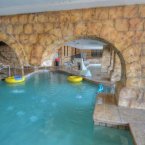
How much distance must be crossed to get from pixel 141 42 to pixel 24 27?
84.1 inches

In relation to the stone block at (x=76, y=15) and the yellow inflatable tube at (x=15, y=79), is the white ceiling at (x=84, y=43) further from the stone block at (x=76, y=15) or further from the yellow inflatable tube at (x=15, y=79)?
the stone block at (x=76, y=15)

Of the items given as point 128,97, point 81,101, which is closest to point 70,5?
point 128,97

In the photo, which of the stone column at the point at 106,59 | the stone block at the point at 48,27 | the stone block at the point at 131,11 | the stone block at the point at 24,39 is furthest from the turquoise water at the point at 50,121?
the stone column at the point at 106,59

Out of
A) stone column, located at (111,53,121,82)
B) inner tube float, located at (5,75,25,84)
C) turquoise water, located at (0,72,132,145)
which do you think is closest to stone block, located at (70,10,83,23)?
turquoise water, located at (0,72,132,145)

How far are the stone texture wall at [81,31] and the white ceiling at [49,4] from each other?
0.10m

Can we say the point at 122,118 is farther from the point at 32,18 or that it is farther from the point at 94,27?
the point at 32,18

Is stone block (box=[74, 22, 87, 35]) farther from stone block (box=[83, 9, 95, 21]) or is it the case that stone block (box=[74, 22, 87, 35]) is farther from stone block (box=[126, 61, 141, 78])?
stone block (box=[126, 61, 141, 78])

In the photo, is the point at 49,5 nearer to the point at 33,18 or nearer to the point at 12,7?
the point at 33,18

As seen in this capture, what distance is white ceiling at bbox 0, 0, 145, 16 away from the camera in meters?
2.64

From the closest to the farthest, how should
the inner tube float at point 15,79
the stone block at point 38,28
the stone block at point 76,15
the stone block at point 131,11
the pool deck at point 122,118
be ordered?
the pool deck at point 122,118 → the stone block at point 131,11 → the stone block at point 76,15 → the stone block at point 38,28 → the inner tube float at point 15,79

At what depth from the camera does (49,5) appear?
108 inches

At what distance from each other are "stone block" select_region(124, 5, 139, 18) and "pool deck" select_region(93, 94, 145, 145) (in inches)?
69.8

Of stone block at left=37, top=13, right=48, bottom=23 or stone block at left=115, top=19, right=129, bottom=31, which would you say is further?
stone block at left=37, top=13, right=48, bottom=23

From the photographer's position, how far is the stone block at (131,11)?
2.79 m
